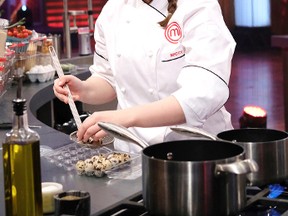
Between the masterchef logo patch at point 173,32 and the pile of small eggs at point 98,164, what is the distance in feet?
1.65

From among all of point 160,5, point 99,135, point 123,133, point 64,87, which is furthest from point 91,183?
point 160,5

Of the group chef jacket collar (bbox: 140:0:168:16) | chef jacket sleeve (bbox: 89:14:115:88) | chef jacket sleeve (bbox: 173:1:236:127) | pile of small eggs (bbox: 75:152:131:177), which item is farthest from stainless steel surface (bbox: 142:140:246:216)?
chef jacket sleeve (bbox: 89:14:115:88)

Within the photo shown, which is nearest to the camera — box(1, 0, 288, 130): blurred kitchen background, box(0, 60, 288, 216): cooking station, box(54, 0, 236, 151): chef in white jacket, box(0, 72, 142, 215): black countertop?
box(0, 60, 288, 216): cooking station

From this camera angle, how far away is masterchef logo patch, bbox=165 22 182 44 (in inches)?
90.0

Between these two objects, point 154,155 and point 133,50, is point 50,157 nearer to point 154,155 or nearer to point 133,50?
point 133,50

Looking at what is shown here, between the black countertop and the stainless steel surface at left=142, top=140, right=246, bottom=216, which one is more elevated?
the stainless steel surface at left=142, top=140, right=246, bottom=216

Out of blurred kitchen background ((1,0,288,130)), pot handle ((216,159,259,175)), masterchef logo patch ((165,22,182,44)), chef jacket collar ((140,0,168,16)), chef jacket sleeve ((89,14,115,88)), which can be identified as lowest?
blurred kitchen background ((1,0,288,130))

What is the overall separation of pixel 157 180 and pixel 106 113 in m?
0.67

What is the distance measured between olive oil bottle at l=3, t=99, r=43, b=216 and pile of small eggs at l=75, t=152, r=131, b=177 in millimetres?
460

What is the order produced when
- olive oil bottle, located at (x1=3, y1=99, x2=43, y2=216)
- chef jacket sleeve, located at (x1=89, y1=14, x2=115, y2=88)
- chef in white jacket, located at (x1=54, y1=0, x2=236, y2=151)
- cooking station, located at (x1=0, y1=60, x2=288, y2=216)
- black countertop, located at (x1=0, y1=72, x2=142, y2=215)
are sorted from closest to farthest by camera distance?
olive oil bottle, located at (x1=3, y1=99, x2=43, y2=216) → cooking station, located at (x1=0, y1=60, x2=288, y2=216) → black countertop, located at (x1=0, y1=72, x2=142, y2=215) → chef in white jacket, located at (x1=54, y1=0, x2=236, y2=151) → chef jacket sleeve, located at (x1=89, y1=14, x2=115, y2=88)

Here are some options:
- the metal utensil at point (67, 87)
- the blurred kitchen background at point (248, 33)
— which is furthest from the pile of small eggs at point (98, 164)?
the blurred kitchen background at point (248, 33)

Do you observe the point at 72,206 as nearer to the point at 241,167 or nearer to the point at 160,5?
the point at 241,167

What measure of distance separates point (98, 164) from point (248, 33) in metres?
11.6

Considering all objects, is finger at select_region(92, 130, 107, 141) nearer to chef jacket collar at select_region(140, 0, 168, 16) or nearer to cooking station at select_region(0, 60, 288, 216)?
cooking station at select_region(0, 60, 288, 216)
